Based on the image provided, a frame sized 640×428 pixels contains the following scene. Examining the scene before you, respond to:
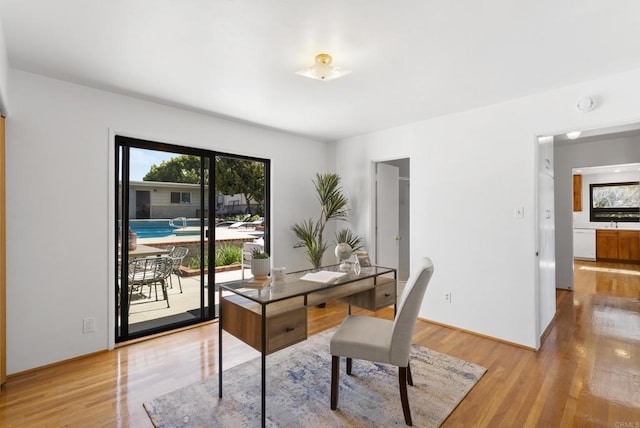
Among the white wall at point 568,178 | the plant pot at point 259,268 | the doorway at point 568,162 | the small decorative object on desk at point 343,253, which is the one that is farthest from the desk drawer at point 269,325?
the white wall at point 568,178

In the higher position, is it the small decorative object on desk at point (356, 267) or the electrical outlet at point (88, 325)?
the small decorative object on desk at point (356, 267)

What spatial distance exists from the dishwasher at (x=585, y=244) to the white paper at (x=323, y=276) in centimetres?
816

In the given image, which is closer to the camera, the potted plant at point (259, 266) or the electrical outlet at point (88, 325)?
the potted plant at point (259, 266)

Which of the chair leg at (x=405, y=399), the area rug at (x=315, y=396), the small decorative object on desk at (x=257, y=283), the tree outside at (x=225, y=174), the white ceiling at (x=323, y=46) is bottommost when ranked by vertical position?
the area rug at (x=315, y=396)

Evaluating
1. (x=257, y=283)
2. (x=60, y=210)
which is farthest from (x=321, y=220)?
(x=60, y=210)

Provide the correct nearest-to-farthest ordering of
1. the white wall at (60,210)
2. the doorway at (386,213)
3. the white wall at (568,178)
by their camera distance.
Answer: the white wall at (60,210) → the doorway at (386,213) → the white wall at (568,178)

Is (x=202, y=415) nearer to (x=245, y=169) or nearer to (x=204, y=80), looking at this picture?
(x=204, y=80)

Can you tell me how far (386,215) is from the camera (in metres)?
4.71

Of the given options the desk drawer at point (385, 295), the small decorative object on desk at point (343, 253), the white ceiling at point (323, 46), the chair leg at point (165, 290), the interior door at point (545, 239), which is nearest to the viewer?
the white ceiling at point (323, 46)

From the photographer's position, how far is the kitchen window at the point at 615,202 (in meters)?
7.20

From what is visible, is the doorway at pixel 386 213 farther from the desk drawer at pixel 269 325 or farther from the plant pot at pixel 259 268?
the desk drawer at pixel 269 325

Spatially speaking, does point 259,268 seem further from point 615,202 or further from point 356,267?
point 615,202

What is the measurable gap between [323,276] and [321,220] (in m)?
2.15

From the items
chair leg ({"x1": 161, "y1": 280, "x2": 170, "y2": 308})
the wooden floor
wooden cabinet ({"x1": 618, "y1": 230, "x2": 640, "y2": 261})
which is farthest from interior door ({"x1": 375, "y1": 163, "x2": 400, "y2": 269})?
wooden cabinet ({"x1": 618, "y1": 230, "x2": 640, "y2": 261})
